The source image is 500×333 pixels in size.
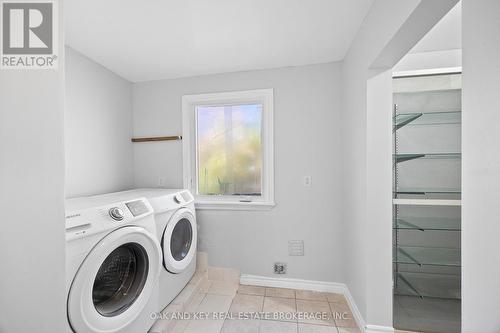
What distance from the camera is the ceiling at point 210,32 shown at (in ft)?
4.13

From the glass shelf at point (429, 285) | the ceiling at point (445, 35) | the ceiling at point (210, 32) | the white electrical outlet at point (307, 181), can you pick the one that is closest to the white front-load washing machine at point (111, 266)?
the ceiling at point (210, 32)

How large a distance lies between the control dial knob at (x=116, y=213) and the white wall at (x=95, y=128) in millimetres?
772

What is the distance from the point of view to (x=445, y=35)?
1523 mm

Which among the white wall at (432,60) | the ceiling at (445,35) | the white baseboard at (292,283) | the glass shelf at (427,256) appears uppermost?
the ceiling at (445,35)

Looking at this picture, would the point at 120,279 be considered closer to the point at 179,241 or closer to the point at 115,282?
the point at 115,282

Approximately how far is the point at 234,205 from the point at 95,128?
147 cm

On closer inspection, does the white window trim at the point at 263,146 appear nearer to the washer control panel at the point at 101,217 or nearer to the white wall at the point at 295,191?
the white wall at the point at 295,191

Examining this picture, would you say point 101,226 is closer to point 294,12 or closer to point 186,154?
point 186,154

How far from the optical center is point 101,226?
106cm

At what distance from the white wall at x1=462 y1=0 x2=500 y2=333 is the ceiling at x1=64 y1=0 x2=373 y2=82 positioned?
90 cm

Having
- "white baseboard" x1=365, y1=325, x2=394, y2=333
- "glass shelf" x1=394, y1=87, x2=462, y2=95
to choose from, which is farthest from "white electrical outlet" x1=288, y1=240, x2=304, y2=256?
"glass shelf" x1=394, y1=87, x2=462, y2=95

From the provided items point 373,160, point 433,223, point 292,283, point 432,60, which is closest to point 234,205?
point 292,283

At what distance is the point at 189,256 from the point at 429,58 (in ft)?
8.80

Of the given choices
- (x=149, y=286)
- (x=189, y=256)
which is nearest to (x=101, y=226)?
(x=149, y=286)
